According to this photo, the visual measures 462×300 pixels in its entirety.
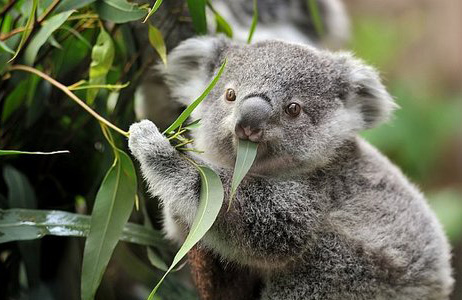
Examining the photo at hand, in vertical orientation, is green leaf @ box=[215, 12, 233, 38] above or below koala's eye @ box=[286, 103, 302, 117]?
above

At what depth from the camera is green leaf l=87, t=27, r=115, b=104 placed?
8.49 feet

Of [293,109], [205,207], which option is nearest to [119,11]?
[293,109]

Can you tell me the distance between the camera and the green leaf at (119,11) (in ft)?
8.11

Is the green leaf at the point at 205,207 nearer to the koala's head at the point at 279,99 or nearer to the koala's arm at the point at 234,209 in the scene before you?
the koala's arm at the point at 234,209

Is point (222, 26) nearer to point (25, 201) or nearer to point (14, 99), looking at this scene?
point (14, 99)

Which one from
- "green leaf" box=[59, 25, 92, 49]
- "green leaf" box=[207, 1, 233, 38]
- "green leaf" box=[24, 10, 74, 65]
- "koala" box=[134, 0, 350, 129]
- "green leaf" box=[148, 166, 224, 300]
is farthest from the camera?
"koala" box=[134, 0, 350, 129]

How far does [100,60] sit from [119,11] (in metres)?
0.22

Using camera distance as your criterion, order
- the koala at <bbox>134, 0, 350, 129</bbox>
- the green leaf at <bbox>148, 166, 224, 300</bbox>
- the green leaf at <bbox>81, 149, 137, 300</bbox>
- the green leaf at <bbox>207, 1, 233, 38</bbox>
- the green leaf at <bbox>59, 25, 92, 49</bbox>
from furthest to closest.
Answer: the koala at <bbox>134, 0, 350, 129</bbox> → the green leaf at <bbox>207, 1, 233, 38</bbox> → the green leaf at <bbox>59, 25, 92, 49</bbox> → the green leaf at <bbox>81, 149, 137, 300</bbox> → the green leaf at <bbox>148, 166, 224, 300</bbox>

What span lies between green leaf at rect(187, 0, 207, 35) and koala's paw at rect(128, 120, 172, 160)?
2.36 feet

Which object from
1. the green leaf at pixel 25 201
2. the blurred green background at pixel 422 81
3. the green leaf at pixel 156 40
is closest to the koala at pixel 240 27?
the green leaf at pixel 156 40

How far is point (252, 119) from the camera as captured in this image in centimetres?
231

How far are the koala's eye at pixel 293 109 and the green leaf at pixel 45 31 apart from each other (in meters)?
0.91

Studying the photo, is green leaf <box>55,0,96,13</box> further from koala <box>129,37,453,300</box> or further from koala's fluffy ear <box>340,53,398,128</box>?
koala's fluffy ear <box>340,53,398,128</box>

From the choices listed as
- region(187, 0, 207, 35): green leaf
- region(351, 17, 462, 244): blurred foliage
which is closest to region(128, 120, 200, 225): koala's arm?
region(187, 0, 207, 35): green leaf
